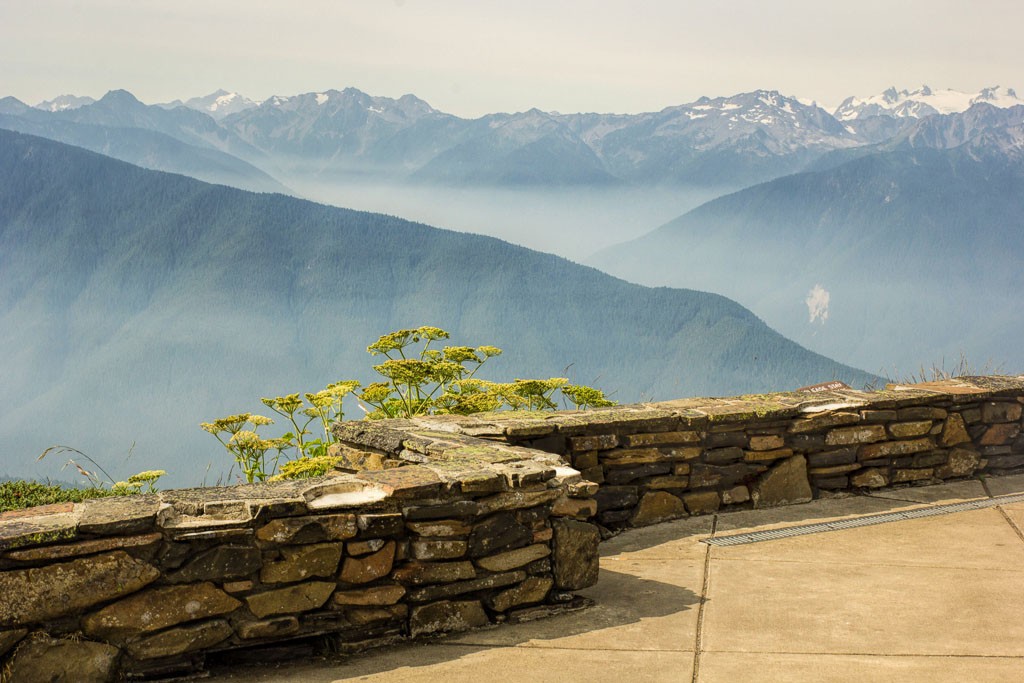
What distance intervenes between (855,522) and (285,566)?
3.63 meters

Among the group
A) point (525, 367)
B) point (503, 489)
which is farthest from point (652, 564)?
point (525, 367)

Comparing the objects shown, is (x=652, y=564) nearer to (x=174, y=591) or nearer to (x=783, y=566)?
(x=783, y=566)

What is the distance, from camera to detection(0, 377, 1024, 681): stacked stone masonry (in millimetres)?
3766

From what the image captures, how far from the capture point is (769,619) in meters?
4.60

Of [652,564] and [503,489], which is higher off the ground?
[503,489]

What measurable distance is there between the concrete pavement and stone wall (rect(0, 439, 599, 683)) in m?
0.15

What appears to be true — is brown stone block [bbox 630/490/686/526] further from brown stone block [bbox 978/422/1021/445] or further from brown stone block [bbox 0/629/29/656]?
brown stone block [bbox 0/629/29/656]

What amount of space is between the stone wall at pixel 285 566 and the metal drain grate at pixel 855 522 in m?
1.35

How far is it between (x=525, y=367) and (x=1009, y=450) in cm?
11894

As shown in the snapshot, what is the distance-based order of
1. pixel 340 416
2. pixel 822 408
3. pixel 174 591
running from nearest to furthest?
pixel 174 591, pixel 822 408, pixel 340 416

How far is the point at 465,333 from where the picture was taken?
Result: 434 feet

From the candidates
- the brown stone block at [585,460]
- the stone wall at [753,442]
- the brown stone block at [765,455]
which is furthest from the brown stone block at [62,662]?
the brown stone block at [765,455]

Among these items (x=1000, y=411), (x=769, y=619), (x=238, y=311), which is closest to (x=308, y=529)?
(x=769, y=619)

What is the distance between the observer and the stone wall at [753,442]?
5871mm
